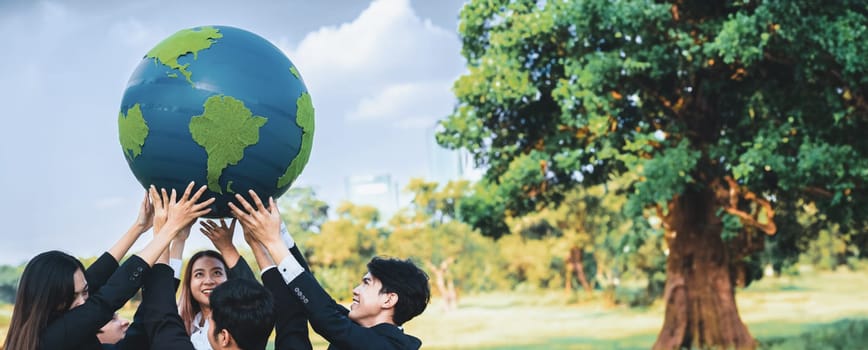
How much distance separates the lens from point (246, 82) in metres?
3.53

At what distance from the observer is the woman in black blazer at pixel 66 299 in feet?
10.5

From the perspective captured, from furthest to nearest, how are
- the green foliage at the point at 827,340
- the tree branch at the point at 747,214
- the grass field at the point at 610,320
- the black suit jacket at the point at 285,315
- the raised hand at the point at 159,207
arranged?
1. the grass field at the point at 610,320
2. the green foliage at the point at 827,340
3. the tree branch at the point at 747,214
4. the raised hand at the point at 159,207
5. the black suit jacket at the point at 285,315

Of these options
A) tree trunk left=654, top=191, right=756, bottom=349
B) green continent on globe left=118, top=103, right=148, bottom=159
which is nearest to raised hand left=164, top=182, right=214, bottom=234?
green continent on globe left=118, top=103, right=148, bottom=159

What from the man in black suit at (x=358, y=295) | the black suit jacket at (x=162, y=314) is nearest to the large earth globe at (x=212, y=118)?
the man in black suit at (x=358, y=295)

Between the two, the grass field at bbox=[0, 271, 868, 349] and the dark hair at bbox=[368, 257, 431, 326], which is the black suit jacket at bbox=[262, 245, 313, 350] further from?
the grass field at bbox=[0, 271, 868, 349]

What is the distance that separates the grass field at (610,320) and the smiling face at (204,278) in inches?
631

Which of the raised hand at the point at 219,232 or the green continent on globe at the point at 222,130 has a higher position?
the green continent on globe at the point at 222,130

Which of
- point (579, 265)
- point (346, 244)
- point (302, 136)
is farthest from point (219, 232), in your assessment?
point (579, 265)

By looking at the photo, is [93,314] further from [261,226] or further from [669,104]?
[669,104]

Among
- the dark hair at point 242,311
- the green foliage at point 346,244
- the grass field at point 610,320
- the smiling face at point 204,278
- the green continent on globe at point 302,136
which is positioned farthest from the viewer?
the green foliage at point 346,244

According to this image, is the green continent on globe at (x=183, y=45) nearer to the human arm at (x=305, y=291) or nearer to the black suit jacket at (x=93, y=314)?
the human arm at (x=305, y=291)

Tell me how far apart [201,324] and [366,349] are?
98 cm

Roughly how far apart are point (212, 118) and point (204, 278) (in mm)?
791

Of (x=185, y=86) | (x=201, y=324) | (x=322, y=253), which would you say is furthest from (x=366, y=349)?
(x=322, y=253)
